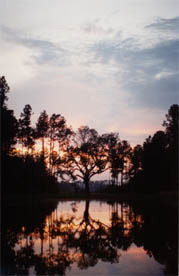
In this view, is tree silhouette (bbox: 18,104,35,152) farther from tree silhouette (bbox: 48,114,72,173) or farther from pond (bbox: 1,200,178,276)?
pond (bbox: 1,200,178,276)

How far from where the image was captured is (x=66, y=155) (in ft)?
201

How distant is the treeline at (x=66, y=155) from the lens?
41.1m

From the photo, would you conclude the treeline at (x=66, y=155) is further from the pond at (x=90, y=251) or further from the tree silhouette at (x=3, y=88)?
the pond at (x=90, y=251)

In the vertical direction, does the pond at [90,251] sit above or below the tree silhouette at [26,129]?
below

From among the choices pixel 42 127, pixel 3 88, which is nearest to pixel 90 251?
pixel 3 88

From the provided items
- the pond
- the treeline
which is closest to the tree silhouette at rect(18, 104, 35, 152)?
the treeline

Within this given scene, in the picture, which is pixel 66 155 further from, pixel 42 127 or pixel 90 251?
Result: pixel 90 251

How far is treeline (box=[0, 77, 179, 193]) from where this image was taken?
4106 cm

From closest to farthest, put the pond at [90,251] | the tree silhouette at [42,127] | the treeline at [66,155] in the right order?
1. the pond at [90,251]
2. the treeline at [66,155]
3. the tree silhouette at [42,127]

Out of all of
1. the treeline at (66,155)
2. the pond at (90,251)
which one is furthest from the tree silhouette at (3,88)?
the pond at (90,251)

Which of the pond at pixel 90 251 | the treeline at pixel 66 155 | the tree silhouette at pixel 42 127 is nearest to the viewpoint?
the pond at pixel 90 251

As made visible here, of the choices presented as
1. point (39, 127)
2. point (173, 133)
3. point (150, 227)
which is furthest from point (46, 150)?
point (150, 227)

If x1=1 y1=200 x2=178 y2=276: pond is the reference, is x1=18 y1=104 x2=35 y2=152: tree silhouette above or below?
above

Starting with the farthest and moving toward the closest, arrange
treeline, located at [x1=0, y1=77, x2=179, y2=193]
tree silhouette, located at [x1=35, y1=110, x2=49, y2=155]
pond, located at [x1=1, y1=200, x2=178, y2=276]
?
tree silhouette, located at [x1=35, y1=110, x2=49, y2=155]
treeline, located at [x1=0, y1=77, x2=179, y2=193]
pond, located at [x1=1, y1=200, x2=178, y2=276]
